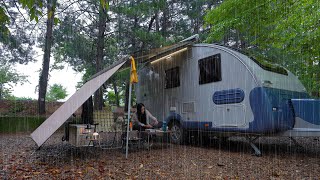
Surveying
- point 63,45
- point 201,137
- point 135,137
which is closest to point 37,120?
point 63,45

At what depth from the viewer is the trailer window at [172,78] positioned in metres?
8.09

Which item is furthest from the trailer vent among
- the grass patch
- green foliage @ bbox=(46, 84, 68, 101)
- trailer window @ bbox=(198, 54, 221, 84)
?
green foliage @ bbox=(46, 84, 68, 101)

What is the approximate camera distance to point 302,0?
675 cm

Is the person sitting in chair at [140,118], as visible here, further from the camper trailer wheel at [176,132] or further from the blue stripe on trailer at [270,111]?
the blue stripe on trailer at [270,111]

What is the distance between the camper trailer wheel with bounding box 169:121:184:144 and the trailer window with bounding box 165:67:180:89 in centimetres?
121

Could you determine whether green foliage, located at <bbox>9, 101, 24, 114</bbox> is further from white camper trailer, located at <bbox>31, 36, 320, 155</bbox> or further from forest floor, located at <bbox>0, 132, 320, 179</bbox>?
white camper trailer, located at <bbox>31, 36, 320, 155</bbox>

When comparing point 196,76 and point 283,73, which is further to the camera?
point 196,76

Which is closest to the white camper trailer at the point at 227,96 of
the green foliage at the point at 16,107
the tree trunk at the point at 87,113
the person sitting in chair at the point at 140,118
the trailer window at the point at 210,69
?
the trailer window at the point at 210,69

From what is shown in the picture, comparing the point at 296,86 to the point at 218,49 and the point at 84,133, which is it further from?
the point at 84,133

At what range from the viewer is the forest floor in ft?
13.7

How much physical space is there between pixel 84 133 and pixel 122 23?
9094 mm

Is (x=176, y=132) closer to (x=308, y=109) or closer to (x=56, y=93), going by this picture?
(x=308, y=109)

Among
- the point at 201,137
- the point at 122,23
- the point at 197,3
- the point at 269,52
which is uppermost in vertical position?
the point at 197,3

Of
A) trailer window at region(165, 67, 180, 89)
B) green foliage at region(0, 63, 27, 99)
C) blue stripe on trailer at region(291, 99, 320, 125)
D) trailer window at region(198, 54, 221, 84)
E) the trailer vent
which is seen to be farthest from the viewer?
green foliage at region(0, 63, 27, 99)
